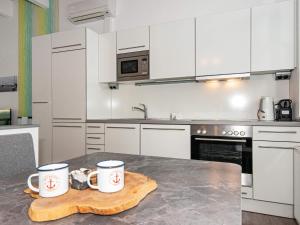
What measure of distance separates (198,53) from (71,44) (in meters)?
1.77

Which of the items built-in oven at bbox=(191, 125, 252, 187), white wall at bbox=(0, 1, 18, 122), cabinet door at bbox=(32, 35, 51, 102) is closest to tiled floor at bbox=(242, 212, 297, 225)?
built-in oven at bbox=(191, 125, 252, 187)

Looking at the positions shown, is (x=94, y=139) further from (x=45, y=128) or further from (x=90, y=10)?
(x=90, y=10)

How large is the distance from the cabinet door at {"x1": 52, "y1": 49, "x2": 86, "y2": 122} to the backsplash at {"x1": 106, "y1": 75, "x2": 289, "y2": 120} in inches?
24.1

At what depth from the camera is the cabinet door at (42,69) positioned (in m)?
3.22

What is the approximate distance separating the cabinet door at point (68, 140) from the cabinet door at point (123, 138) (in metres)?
0.41

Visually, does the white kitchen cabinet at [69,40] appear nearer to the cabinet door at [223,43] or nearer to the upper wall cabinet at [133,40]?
the upper wall cabinet at [133,40]

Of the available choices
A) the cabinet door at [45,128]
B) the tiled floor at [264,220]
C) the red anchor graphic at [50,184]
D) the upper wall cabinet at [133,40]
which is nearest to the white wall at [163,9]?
the upper wall cabinet at [133,40]

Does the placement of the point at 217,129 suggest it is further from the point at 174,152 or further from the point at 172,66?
the point at 172,66

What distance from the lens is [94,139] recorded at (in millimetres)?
2891

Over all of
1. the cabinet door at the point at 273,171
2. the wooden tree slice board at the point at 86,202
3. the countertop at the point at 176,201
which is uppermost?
the wooden tree slice board at the point at 86,202

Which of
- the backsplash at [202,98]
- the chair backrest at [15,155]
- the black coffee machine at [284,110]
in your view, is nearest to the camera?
the chair backrest at [15,155]

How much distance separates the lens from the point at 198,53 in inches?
102

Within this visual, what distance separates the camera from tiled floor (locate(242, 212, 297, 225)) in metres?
1.97

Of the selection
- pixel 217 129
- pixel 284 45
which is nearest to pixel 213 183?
pixel 217 129
